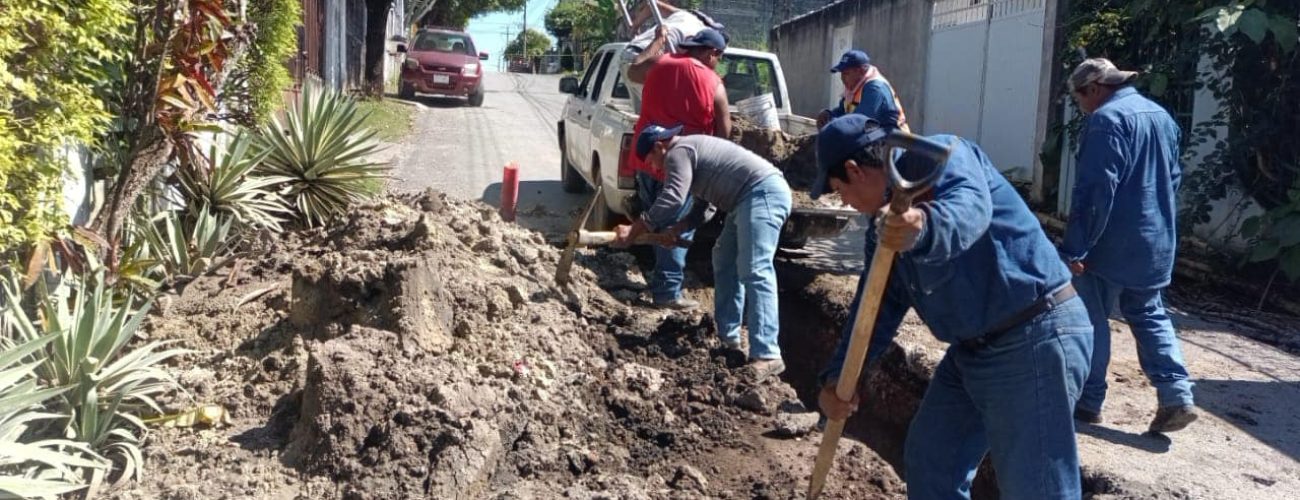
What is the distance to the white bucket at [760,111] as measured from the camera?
8.41 meters

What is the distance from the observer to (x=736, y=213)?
5.92 metres

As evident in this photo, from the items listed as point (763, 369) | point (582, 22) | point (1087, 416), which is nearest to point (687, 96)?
point (763, 369)

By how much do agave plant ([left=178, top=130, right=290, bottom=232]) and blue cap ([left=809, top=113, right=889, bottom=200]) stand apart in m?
5.27

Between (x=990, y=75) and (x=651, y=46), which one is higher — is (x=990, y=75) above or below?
above

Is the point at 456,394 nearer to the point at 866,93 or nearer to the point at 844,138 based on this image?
the point at 844,138

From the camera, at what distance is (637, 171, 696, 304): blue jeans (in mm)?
7035

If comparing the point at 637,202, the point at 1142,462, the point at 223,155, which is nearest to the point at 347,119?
the point at 223,155

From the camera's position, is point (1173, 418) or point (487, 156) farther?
point (487, 156)

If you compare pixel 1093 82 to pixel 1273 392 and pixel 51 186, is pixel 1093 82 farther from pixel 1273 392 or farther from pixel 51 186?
pixel 51 186

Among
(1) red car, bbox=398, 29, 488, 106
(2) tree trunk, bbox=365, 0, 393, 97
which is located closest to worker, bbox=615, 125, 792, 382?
(1) red car, bbox=398, 29, 488, 106

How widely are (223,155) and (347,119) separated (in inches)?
57.2

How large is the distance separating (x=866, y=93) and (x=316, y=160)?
415 cm

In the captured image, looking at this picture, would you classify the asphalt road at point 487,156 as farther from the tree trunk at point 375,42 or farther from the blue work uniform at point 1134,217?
the blue work uniform at point 1134,217

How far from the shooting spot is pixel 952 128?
15.8m
